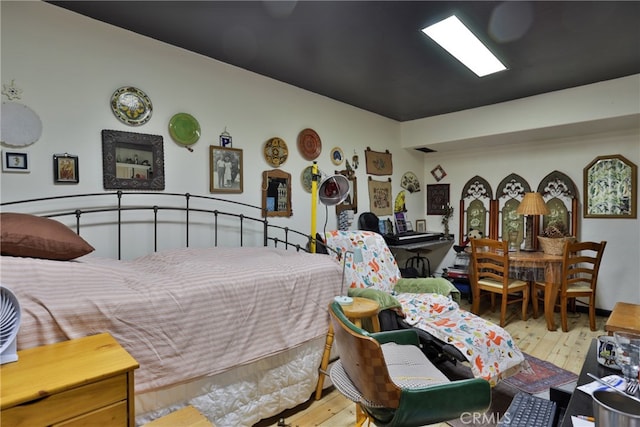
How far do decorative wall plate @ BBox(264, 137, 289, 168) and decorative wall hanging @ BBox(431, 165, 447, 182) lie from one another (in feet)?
8.76

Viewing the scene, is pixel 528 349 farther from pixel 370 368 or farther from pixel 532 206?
pixel 370 368

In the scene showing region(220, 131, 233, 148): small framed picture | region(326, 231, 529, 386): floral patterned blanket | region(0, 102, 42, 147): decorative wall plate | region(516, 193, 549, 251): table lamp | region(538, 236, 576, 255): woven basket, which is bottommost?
region(326, 231, 529, 386): floral patterned blanket

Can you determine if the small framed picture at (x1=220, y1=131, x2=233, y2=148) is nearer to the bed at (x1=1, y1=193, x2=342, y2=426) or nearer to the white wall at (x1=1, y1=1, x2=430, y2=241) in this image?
the white wall at (x1=1, y1=1, x2=430, y2=241)

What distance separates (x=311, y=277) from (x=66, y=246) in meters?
1.19

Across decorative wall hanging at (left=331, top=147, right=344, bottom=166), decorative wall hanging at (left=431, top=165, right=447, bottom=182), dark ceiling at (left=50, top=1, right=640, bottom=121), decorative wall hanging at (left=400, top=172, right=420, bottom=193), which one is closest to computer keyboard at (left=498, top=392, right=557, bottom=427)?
dark ceiling at (left=50, top=1, right=640, bottom=121)

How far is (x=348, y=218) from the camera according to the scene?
3547 millimetres

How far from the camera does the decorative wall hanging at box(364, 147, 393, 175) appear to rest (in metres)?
3.91

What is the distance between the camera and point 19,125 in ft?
5.71

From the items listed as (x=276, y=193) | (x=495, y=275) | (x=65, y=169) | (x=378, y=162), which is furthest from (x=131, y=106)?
(x=495, y=275)

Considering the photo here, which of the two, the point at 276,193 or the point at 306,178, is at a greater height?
the point at 306,178

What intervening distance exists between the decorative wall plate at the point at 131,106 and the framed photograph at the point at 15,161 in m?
0.54

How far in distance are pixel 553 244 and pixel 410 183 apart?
183 centimetres

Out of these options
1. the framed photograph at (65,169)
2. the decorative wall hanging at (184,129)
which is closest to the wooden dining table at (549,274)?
the decorative wall hanging at (184,129)

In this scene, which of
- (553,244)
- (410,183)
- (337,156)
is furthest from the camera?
(410,183)
